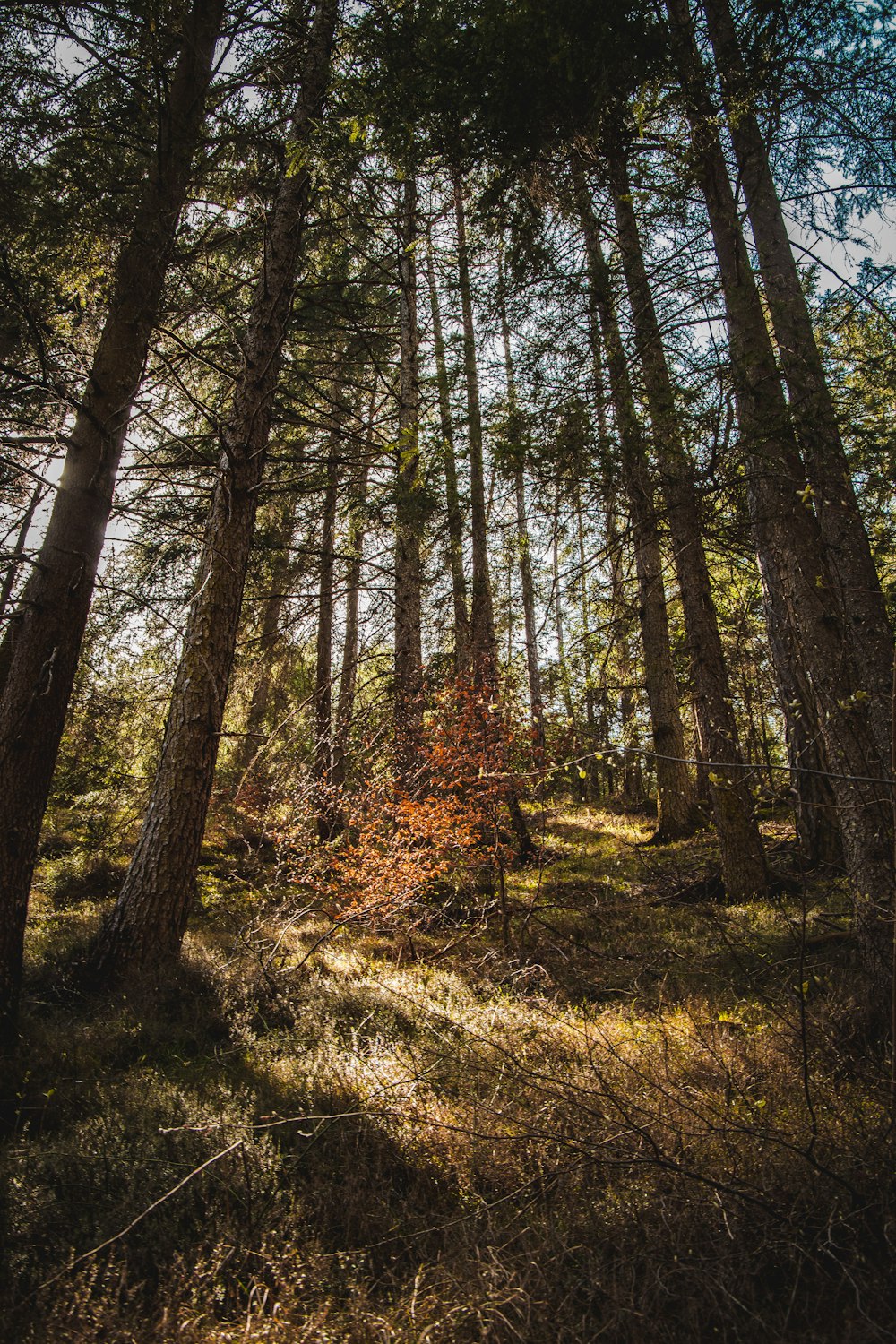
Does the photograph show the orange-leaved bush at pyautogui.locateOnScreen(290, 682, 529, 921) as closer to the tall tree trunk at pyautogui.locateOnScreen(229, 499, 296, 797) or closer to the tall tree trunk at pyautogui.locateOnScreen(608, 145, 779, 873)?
the tall tree trunk at pyautogui.locateOnScreen(608, 145, 779, 873)

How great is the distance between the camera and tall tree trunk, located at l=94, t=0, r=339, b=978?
514cm

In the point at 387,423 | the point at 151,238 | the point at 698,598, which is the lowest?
the point at 698,598

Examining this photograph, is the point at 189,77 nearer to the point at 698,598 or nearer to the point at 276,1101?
the point at 698,598

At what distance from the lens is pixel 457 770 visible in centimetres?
751

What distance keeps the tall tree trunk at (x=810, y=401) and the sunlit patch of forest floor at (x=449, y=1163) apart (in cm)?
204

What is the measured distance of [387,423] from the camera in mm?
13039

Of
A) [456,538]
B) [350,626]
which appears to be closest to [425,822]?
[456,538]

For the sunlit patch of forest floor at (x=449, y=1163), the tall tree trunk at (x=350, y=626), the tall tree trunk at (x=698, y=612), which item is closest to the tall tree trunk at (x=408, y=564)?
the tall tree trunk at (x=350, y=626)

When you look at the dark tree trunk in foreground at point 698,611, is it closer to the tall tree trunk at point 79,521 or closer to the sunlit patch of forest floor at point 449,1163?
the sunlit patch of forest floor at point 449,1163

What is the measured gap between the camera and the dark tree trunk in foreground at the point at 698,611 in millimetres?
6172

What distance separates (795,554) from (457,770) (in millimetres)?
4405

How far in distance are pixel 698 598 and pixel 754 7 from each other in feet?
17.7

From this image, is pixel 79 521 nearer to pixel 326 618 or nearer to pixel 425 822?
pixel 425 822

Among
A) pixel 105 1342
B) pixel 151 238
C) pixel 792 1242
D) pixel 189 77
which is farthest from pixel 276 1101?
pixel 189 77
